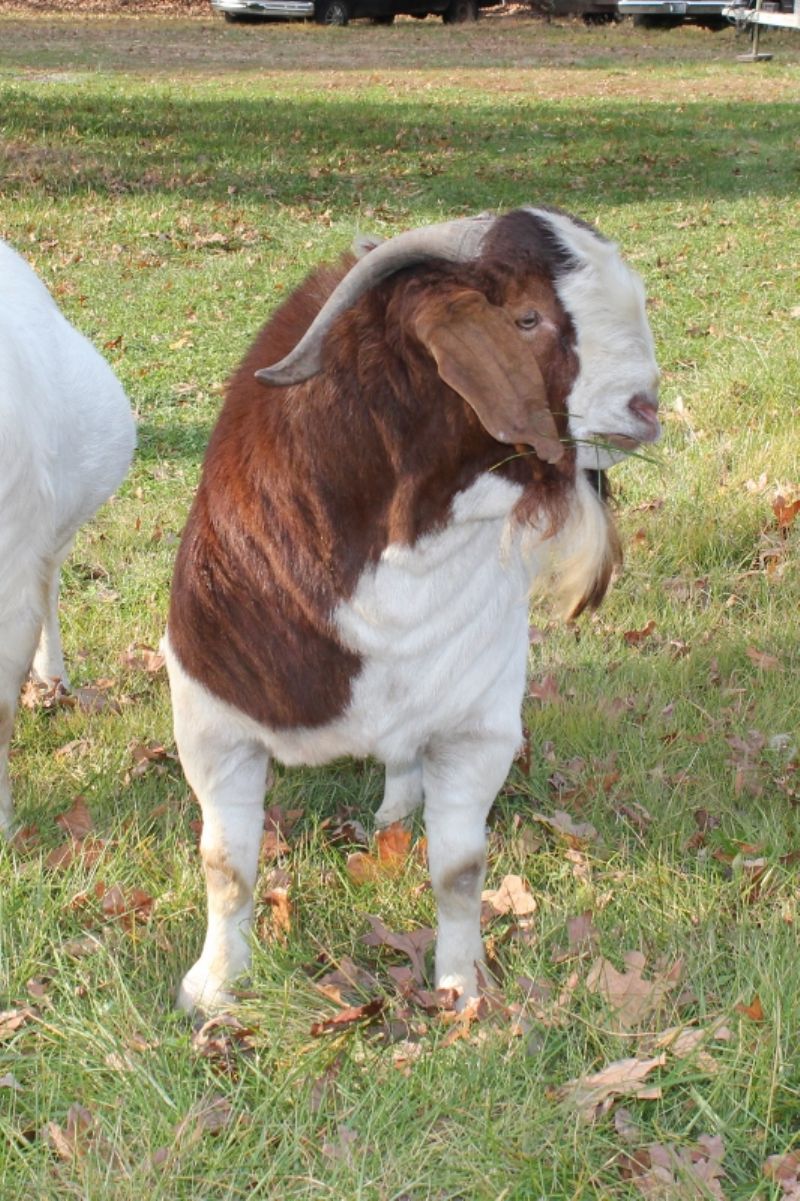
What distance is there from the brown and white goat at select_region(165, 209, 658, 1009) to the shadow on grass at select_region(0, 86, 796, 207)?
11.5 meters

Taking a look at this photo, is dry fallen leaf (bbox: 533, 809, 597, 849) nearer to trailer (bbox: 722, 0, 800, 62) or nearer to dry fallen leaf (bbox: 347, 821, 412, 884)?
dry fallen leaf (bbox: 347, 821, 412, 884)

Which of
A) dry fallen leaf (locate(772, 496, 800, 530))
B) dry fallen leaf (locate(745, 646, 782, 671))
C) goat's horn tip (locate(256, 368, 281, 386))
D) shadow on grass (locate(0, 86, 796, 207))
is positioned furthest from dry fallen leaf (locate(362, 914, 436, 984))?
shadow on grass (locate(0, 86, 796, 207))

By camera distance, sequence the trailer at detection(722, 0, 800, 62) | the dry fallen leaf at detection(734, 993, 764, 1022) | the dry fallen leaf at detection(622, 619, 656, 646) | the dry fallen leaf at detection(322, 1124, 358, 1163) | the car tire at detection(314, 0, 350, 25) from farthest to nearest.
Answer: the car tire at detection(314, 0, 350, 25) < the trailer at detection(722, 0, 800, 62) < the dry fallen leaf at detection(622, 619, 656, 646) < the dry fallen leaf at detection(734, 993, 764, 1022) < the dry fallen leaf at detection(322, 1124, 358, 1163)

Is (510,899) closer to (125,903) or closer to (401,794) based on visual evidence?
(401,794)

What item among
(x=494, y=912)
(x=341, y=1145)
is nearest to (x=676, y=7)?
(x=494, y=912)

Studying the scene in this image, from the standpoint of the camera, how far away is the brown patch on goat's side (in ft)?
9.45

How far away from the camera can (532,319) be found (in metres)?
2.83

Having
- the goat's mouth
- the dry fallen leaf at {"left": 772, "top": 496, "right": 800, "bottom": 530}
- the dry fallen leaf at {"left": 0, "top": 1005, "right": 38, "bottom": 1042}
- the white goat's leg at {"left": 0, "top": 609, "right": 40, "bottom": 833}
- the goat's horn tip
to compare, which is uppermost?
the goat's horn tip

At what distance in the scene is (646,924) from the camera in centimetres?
359

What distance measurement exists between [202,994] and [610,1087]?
103 cm

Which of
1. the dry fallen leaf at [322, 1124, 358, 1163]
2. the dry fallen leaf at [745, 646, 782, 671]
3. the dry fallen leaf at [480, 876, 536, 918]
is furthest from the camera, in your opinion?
the dry fallen leaf at [745, 646, 782, 671]

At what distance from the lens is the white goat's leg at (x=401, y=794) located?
4223 mm

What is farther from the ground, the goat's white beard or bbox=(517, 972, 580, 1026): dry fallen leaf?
the goat's white beard

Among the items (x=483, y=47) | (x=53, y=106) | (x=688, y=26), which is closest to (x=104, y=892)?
(x=53, y=106)
